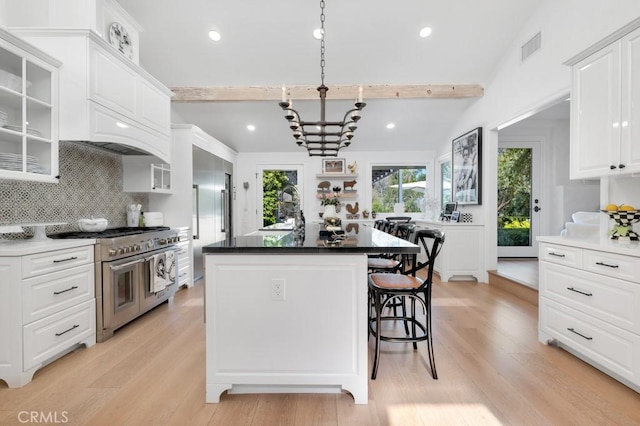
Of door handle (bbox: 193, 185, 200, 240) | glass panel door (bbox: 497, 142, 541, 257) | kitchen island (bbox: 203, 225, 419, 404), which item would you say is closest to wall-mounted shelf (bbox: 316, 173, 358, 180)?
door handle (bbox: 193, 185, 200, 240)

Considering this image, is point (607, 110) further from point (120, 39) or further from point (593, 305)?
point (120, 39)

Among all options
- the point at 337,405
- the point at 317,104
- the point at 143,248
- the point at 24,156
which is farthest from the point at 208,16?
the point at 337,405

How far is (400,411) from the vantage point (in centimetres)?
171

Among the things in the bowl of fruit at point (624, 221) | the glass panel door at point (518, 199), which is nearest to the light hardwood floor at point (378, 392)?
the bowl of fruit at point (624, 221)

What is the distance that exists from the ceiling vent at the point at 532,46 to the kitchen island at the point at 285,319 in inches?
139

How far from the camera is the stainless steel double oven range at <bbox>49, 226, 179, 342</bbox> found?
262 centimetres

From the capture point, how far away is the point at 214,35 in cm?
392

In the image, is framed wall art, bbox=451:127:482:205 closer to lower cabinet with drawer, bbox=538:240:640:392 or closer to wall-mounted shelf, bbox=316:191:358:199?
wall-mounted shelf, bbox=316:191:358:199

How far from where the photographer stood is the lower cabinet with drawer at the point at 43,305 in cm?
196

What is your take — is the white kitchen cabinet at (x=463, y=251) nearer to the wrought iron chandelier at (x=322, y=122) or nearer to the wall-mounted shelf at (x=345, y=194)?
the wrought iron chandelier at (x=322, y=122)

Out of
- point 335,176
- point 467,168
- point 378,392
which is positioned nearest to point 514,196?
point 467,168

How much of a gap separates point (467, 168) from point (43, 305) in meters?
5.32

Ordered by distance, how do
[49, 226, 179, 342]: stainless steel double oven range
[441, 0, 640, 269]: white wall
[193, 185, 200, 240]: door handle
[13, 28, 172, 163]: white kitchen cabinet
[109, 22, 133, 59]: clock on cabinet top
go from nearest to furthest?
1. [13, 28, 172, 163]: white kitchen cabinet
2. [49, 226, 179, 342]: stainless steel double oven range
3. [441, 0, 640, 269]: white wall
4. [109, 22, 133, 59]: clock on cabinet top
5. [193, 185, 200, 240]: door handle

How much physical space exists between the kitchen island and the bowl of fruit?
195cm
